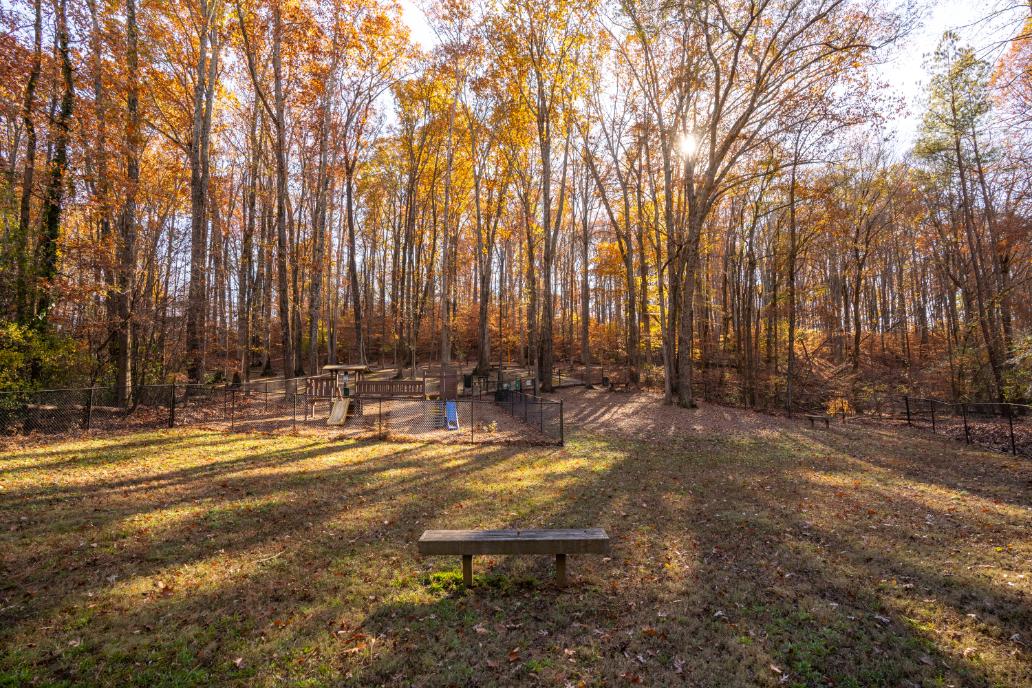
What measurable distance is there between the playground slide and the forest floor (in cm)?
457

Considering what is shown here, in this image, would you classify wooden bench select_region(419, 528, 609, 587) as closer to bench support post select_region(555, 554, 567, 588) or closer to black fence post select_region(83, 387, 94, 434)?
bench support post select_region(555, 554, 567, 588)

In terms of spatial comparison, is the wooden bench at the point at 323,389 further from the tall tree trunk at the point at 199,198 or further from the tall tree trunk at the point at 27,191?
the tall tree trunk at the point at 27,191

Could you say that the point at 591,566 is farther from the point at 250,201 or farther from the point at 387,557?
the point at 250,201

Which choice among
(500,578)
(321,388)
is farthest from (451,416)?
(500,578)

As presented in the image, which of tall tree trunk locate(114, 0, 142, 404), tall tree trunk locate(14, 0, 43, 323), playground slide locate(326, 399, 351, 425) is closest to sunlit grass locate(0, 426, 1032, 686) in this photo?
tall tree trunk locate(14, 0, 43, 323)

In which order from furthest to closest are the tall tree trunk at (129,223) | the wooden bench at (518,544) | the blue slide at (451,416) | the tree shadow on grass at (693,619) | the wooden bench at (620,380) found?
1. the wooden bench at (620,380)
2. the blue slide at (451,416)
3. the tall tree trunk at (129,223)
4. the wooden bench at (518,544)
5. the tree shadow on grass at (693,619)

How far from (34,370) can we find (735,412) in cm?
2102

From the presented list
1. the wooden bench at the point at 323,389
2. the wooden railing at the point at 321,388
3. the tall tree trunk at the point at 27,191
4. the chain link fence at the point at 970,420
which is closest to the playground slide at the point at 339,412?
the wooden bench at the point at 323,389

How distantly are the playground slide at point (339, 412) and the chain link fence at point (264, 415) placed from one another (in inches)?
1.1

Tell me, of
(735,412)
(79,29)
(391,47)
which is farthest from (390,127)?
(735,412)

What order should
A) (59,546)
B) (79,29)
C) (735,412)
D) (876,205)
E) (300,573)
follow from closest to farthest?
(300,573), (59,546), (79,29), (735,412), (876,205)

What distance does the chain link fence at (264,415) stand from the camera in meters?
10.4

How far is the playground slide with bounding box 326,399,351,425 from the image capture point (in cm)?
1372

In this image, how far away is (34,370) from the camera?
10891mm
